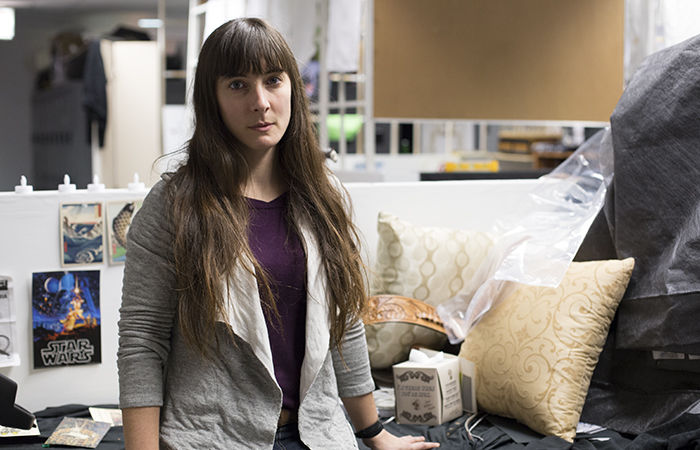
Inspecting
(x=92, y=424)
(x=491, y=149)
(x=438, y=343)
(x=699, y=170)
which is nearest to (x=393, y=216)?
(x=438, y=343)

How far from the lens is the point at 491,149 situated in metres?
9.78

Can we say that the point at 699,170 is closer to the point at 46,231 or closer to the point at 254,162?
the point at 254,162

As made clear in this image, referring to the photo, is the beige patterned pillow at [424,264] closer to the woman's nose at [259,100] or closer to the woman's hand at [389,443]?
the woman's hand at [389,443]

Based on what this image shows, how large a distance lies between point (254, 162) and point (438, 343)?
1033mm

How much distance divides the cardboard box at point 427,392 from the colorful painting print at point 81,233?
0.87 meters

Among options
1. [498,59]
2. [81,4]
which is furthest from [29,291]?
[81,4]

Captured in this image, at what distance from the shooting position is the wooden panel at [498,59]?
345 cm

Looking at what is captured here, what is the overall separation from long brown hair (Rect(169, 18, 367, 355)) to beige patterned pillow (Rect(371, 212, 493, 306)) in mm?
925

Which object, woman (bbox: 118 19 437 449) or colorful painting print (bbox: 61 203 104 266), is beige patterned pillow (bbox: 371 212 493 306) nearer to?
colorful painting print (bbox: 61 203 104 266)

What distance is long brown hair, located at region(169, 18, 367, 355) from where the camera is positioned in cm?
126

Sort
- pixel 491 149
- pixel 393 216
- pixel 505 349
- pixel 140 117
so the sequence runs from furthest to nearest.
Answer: pixel 491 149
pixel 140 117
pixel 393 216
pixel 505 349

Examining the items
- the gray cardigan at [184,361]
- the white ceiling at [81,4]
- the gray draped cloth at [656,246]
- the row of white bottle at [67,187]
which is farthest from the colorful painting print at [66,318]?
the white ceiling at [81,4]

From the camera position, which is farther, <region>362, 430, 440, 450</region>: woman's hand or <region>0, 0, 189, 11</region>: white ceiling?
<region>0, 0, 189, 11</region>: white ceiling

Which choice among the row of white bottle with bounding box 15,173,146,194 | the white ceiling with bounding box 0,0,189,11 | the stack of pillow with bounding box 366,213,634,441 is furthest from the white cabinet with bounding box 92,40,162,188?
the stack of pillow with bounding box 366,213,634,441
